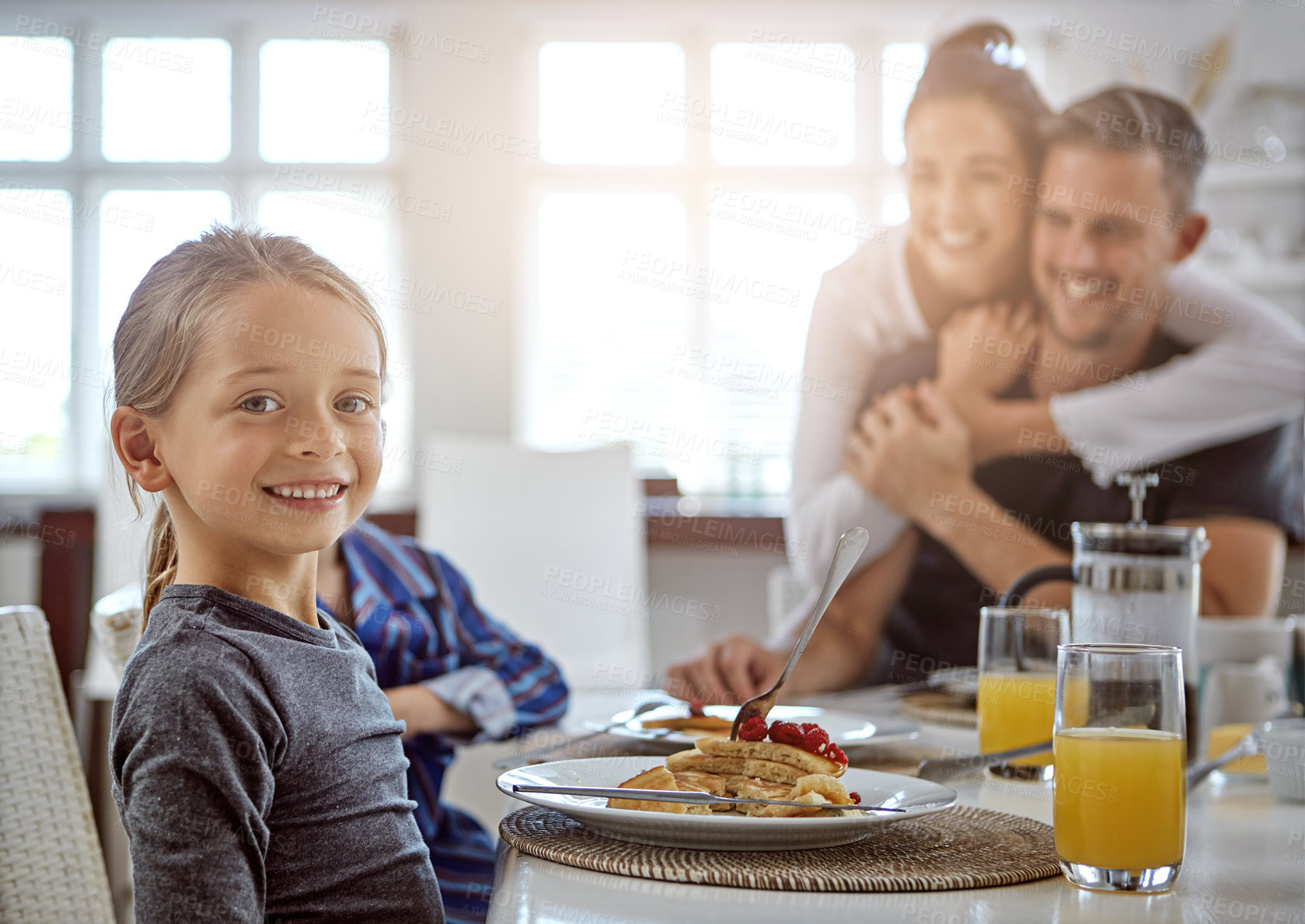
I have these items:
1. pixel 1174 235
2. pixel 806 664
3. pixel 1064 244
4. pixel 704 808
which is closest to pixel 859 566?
pixel 806 664

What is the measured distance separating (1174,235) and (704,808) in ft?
8.13

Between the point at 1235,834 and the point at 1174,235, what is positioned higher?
the point at 1174,235

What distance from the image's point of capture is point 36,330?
3443 millimetres

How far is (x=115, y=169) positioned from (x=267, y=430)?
3237mm

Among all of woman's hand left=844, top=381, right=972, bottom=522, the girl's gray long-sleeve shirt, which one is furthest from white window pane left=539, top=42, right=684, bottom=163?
the girl's gray long-sleeve shirt

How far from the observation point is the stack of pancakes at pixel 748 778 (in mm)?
626

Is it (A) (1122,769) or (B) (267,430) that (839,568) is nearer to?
(A) (1122,769)

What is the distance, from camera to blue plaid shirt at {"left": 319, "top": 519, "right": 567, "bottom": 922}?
1271 mm

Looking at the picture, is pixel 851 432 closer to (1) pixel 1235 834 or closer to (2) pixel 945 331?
(2) pixel 945 331

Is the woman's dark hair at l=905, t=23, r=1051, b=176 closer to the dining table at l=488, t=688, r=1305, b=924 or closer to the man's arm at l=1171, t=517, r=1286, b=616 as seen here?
the man's arm at l=1171, t=517, r=1286, b=616

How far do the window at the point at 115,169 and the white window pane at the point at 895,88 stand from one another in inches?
59.6

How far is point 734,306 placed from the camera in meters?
3.36

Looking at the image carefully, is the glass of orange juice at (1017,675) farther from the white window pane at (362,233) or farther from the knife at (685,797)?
the white window pane at (362,233)

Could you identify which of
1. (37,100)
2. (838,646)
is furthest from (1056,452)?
(37,100)
